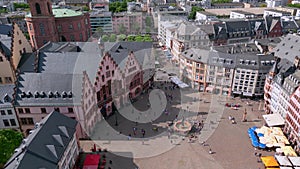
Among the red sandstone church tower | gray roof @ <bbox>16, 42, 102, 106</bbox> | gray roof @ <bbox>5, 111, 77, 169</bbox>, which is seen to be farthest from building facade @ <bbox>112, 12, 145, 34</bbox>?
gray roof @ <bbox>5, 111, 77, 169</bbox>

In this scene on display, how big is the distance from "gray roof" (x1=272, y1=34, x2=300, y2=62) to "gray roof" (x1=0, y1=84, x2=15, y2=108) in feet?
300

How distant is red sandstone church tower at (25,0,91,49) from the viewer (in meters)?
95.2

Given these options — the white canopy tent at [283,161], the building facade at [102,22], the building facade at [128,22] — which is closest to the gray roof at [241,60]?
the white canopy tent at [283,161]

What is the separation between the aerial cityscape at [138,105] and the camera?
59166mm

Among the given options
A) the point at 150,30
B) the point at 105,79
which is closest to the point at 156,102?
the point at 105,79

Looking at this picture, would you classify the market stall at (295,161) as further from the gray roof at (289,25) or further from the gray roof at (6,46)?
the gray roof at (289,25)

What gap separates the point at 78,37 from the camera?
378 ft

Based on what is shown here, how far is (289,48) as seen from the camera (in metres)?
93.0

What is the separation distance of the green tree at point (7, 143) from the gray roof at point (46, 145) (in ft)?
11.3

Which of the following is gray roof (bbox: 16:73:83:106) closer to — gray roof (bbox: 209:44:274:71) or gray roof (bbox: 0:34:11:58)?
gray roof (bbox: 0:34:11:58)

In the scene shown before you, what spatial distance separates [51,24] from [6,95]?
144 feet

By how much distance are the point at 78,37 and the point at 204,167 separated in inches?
3346

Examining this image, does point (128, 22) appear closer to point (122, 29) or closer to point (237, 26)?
point (122, 29)

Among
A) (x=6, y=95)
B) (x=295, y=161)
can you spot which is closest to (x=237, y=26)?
(x=295, y=161)
